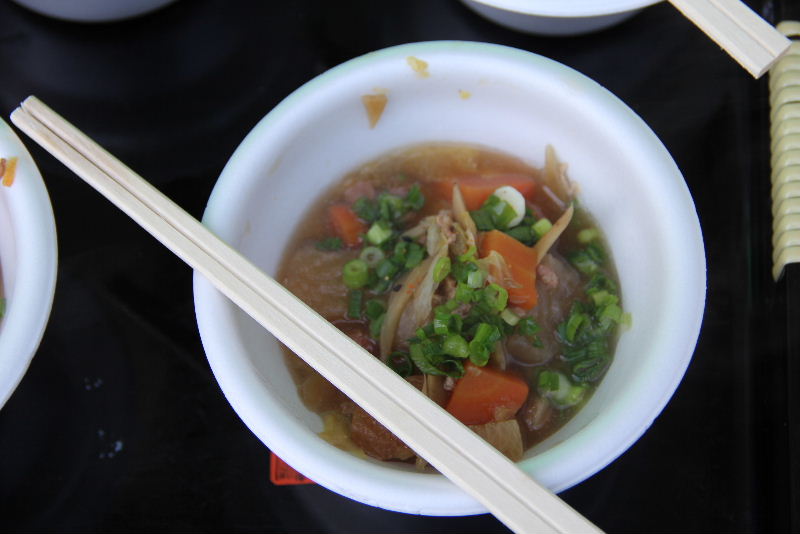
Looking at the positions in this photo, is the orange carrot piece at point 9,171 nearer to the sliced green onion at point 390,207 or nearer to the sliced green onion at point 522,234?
the sliced green onion at point 390,207

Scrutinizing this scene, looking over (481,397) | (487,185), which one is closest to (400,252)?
(487,185)

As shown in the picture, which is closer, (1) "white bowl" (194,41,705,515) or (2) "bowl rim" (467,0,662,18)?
(1) "white bowl" (194,41,705,515)

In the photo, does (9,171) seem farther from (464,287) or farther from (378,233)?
(464,287)

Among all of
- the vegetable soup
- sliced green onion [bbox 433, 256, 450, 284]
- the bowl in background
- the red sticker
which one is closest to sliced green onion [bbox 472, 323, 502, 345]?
the vegetable soup

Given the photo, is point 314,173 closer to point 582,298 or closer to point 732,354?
point 582,298

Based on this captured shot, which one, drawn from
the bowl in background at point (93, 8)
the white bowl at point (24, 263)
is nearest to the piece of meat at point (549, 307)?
the white bowl at point (24, 263)

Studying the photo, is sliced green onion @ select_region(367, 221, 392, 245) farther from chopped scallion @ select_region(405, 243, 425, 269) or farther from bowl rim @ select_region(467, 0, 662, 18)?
bowl rim @ select_region(467, 0, 662, 18)
